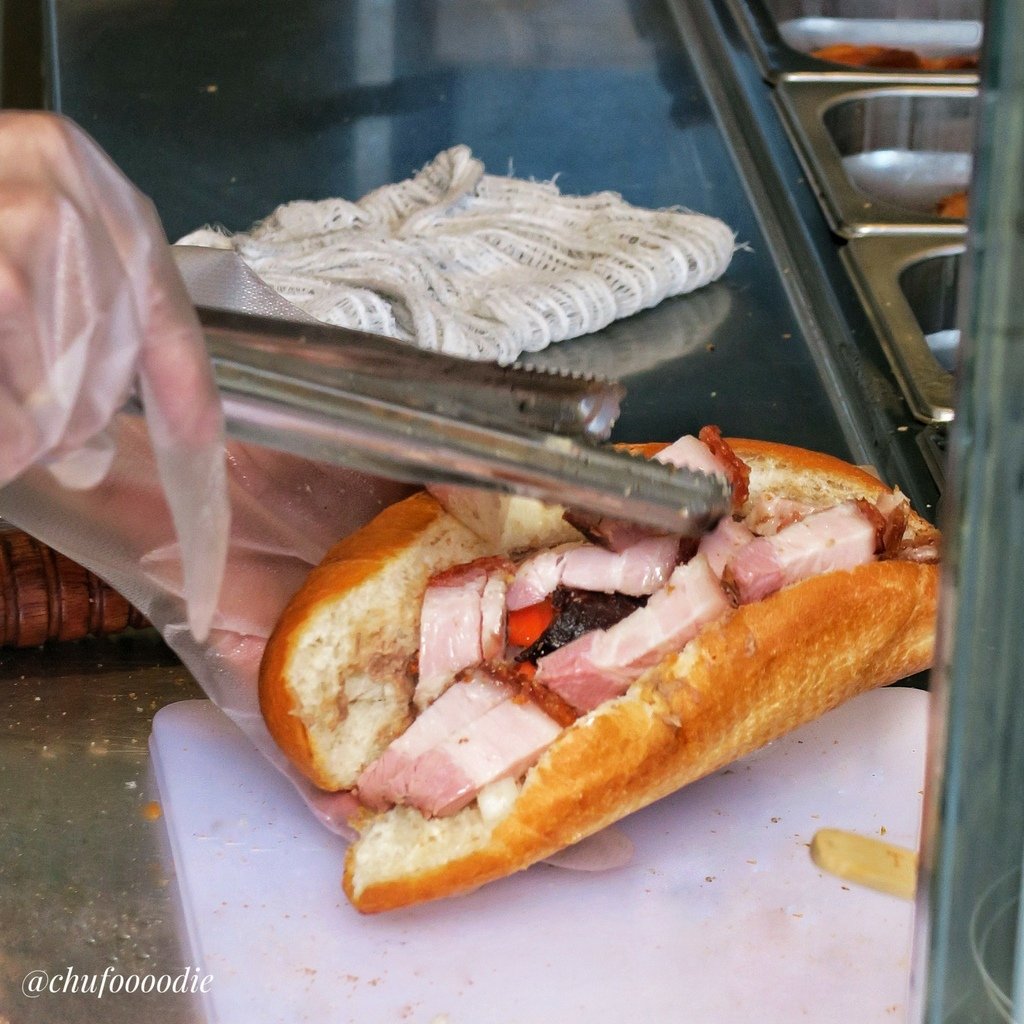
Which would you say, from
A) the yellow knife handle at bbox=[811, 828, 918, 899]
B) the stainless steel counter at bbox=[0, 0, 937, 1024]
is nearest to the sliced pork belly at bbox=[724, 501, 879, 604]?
the stainless steel counter at bbox=[0, 0, 937, 1024]

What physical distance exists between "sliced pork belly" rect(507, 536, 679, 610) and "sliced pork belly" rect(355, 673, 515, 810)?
0.12 metres

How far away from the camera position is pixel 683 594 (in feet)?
4.77

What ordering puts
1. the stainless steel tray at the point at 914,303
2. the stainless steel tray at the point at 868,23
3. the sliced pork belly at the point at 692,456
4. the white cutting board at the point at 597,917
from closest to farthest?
1. the white cutting board at the point at 597,917
2. the sliced pork belly at the point at 692,456
3. the stainless steel tray at the point at 914,303
4. the stainless steel tray at the point at 868,23

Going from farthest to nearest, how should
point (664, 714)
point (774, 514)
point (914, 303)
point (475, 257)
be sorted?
point (914, 303) → point (475, 257) → point (774, 514) → point (664, 714)

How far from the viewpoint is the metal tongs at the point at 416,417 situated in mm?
998

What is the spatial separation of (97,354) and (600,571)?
2.20 ft

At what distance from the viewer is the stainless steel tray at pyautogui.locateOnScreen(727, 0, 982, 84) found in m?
3.32

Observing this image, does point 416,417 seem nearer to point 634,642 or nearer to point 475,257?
point 634,642

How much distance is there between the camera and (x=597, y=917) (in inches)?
55.7

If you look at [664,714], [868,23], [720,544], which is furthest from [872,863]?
[868,23]

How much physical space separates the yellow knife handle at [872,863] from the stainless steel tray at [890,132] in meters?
1.96

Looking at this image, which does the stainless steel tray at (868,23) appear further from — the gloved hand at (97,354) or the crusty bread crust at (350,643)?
the gloved hand at (97,354)

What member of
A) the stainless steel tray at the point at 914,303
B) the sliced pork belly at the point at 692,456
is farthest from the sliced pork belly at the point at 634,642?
the stainless steel tray at the point at 914,303

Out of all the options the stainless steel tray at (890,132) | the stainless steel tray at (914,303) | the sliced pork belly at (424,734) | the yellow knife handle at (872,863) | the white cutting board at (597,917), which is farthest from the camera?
the stainless steel tray at (890,132)
